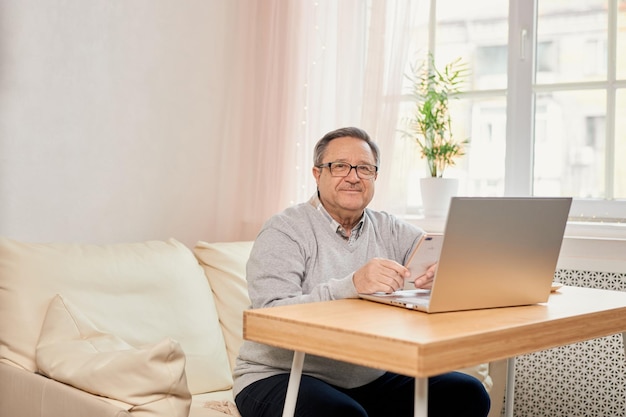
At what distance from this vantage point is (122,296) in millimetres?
2266

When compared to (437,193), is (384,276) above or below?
below

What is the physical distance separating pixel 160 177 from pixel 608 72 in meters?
1.73

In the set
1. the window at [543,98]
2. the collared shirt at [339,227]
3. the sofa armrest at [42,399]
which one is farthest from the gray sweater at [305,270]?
the window at [543,98]

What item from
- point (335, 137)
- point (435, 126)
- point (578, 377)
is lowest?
point (578, 377)

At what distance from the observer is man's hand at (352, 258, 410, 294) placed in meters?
1.70

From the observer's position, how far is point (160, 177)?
2912mm

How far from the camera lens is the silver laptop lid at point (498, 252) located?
4.85 feet

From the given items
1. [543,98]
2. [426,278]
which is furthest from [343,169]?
[543,98]

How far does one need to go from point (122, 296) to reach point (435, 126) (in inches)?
57.0

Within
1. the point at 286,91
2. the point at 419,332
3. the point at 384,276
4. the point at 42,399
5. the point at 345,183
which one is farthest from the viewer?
the point at 286,91

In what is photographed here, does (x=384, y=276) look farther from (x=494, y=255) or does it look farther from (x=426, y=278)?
(x=494, y=255)

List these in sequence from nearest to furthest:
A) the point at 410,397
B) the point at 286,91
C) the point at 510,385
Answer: the point at 410,397, the point at 510,385, the point at 286,91

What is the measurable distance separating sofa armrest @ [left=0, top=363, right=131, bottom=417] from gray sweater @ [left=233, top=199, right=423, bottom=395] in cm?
38

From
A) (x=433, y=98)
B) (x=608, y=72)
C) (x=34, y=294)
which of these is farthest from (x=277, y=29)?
(x=34, y=294)
